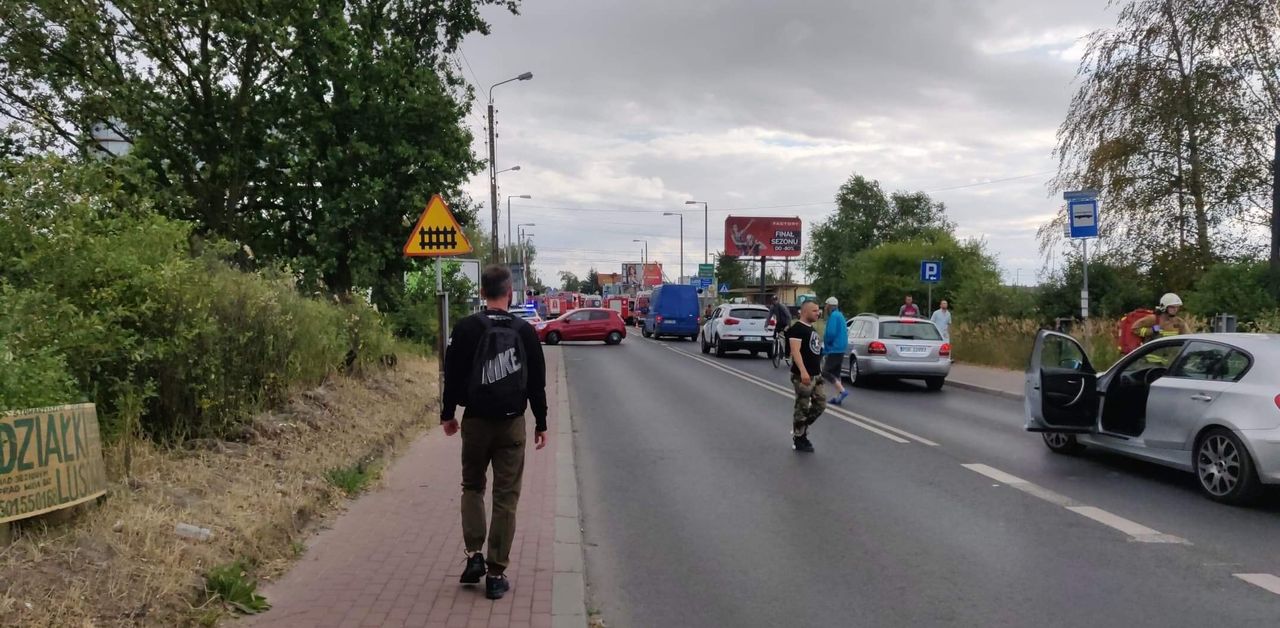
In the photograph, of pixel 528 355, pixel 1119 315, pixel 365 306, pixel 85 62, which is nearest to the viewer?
pixel 528 355

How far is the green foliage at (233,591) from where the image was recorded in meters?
4.69

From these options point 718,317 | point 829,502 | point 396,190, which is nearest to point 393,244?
point 396,190

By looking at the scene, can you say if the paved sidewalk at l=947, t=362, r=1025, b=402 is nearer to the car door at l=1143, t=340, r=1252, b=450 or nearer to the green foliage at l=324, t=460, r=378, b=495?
the car door at l=1143, t=340, r=1252, b=450

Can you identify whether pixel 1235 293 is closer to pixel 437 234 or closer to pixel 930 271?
pixel 930 271

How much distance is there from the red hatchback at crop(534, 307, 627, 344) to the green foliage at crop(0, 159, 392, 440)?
28.1 meters

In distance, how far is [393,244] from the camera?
16438 mm

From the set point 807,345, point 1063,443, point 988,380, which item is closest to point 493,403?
point 807,345

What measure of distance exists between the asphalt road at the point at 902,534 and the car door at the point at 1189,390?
47 centimetres

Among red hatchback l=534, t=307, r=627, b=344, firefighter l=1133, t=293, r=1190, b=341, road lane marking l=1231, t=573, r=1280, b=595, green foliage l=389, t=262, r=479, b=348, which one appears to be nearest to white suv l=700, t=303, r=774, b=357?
green foliage l=389, t=262, r=479, b=348

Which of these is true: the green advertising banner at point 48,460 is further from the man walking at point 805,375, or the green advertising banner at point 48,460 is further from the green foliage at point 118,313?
the man walking at point 805,375

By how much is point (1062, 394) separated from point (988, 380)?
414 inches

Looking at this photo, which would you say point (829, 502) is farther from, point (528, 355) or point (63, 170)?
point (63, 170)

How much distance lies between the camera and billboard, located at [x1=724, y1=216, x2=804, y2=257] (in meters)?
65.8

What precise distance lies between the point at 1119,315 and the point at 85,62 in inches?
1018
